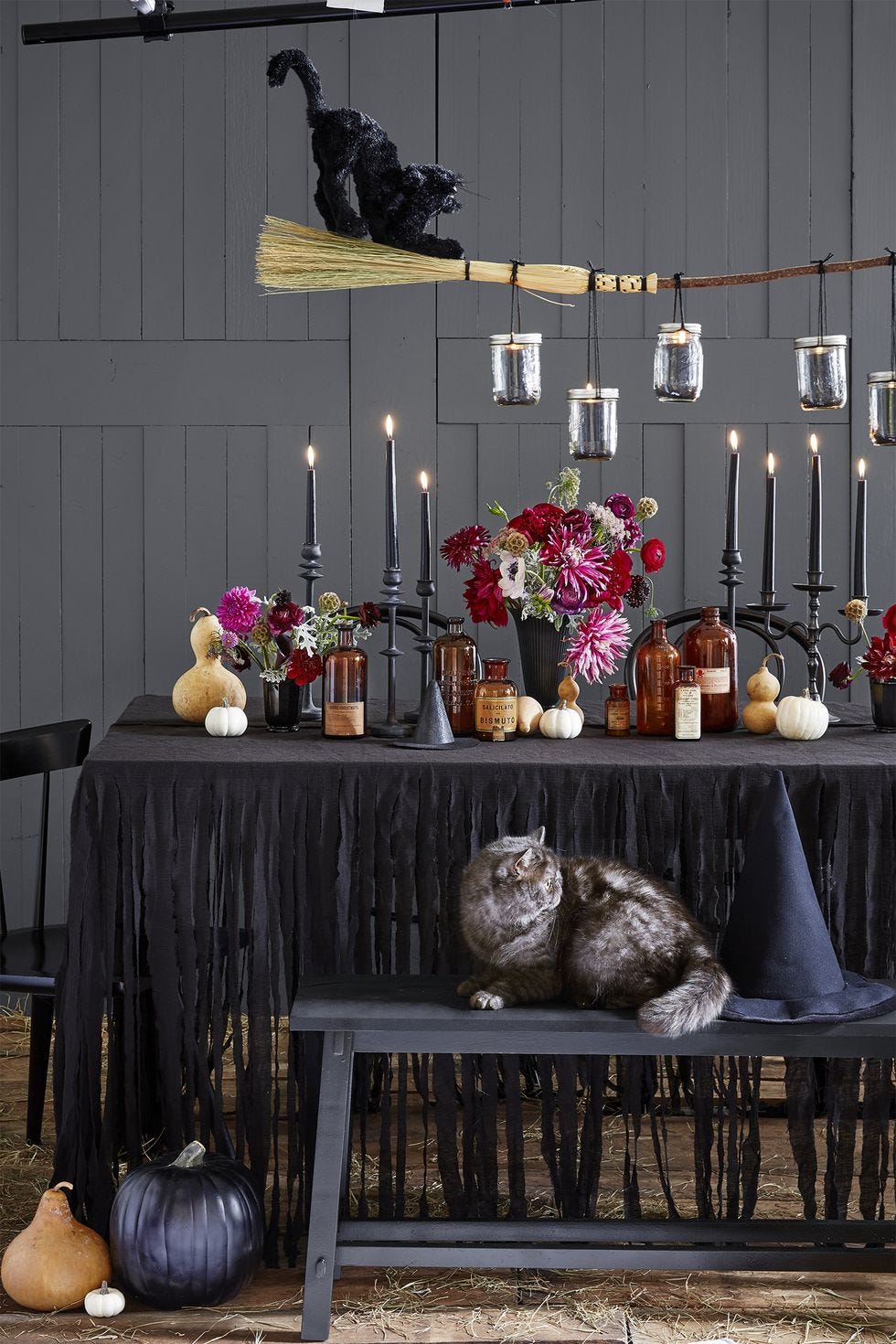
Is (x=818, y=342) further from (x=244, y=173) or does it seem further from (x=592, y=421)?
(x=244, y=173)

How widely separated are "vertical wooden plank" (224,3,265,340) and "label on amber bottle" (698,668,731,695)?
1858 millimetres

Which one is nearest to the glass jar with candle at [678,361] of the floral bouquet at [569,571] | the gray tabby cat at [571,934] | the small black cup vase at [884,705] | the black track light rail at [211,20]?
the floral bouquet at [569,571]

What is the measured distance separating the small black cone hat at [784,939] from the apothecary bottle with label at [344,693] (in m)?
0.77

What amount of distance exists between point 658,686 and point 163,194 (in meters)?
2.20

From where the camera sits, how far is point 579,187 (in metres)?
3.84

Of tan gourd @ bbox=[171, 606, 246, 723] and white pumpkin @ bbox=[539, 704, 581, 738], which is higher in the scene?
tan gourd @ bbox=[171, 606, 246, 723]

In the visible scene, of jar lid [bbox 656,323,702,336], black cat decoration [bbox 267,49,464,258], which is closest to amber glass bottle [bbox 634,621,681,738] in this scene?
jar lid [bbox 656,323,702,336]

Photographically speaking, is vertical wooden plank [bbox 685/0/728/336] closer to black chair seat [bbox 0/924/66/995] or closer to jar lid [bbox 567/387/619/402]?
jar lid [bbox 567/387/619/402]

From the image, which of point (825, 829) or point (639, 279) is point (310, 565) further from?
point (825, 829)

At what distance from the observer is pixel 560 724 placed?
253 centimetres

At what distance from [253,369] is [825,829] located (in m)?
2.22

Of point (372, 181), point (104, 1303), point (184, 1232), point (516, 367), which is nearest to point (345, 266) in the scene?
point (372, 181)

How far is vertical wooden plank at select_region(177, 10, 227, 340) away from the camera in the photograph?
3.80 meters

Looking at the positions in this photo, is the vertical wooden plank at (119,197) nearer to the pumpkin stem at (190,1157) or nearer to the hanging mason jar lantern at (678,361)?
the hanging mason jar lantern at (678,361)
